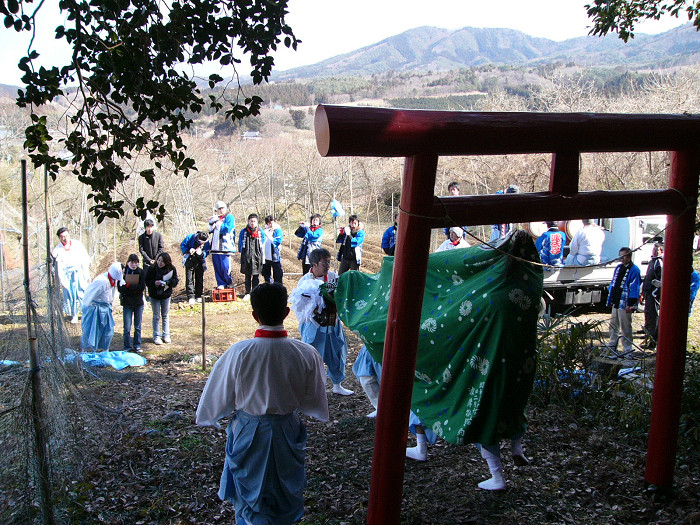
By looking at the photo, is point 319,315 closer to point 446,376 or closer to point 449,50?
point 446,376

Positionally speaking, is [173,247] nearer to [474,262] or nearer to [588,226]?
[588,226]

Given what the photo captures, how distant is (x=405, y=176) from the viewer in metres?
2.99

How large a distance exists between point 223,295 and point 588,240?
22.5 ft

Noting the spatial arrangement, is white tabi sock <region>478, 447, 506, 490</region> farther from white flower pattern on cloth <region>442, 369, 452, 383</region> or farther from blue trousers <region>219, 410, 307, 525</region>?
blue trousers <region>219, 410, 307, 525</region>

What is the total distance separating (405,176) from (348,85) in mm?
51469

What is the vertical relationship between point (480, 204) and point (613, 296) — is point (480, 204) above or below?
above

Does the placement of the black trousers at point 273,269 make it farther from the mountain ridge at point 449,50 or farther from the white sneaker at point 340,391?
the mountain ridge at point 449,50

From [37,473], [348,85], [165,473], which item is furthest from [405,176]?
[348,85]

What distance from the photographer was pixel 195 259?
11.0m

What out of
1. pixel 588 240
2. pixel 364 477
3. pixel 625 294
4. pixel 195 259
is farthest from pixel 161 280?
pixel 588 240

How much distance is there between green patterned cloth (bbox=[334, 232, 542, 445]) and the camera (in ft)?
11.7

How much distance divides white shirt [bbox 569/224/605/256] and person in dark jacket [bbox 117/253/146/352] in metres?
6.81

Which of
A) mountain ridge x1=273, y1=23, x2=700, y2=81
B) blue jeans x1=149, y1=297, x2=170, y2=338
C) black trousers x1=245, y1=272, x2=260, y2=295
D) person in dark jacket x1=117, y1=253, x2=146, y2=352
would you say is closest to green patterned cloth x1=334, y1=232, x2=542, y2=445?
person in dark jacket x1=117, y1=253, x2=146, y2=352

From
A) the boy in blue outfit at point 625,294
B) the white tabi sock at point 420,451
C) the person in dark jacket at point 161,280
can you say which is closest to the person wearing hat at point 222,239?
the person in dark jacket at point 161,280
